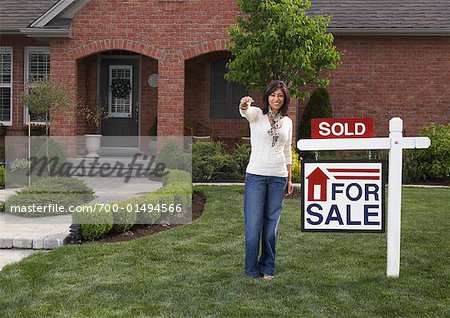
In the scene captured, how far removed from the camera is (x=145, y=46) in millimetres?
15711

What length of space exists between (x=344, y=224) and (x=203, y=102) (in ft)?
39.1

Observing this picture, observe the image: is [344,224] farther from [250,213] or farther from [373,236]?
[373,236]

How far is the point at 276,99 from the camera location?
618cm

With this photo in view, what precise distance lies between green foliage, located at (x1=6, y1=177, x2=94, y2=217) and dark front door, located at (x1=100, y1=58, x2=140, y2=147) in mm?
7616

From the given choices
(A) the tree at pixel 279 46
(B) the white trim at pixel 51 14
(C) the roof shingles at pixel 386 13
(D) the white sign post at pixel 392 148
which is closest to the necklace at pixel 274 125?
(D) the white sign post at pixel 392 148

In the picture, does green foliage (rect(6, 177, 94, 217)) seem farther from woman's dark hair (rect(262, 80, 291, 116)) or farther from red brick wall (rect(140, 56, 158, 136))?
red brick wall (rect(140, 56, 158, 136))

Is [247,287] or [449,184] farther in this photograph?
[449,184]

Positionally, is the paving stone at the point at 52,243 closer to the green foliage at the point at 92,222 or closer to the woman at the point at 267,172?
the green foliage at the point at 92,222

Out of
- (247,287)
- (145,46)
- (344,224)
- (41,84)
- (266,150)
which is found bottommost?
(247,287)

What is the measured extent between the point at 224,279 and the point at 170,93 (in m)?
9.91

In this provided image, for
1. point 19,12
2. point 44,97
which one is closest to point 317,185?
point 44,97

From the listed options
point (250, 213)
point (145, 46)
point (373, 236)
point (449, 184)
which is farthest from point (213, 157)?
point (250, 213)

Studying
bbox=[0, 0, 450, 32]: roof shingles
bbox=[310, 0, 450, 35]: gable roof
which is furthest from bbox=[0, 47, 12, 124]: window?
bbox=[310, 0, 450, 35]: gable roof

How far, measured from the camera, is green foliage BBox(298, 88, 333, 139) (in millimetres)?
16203
